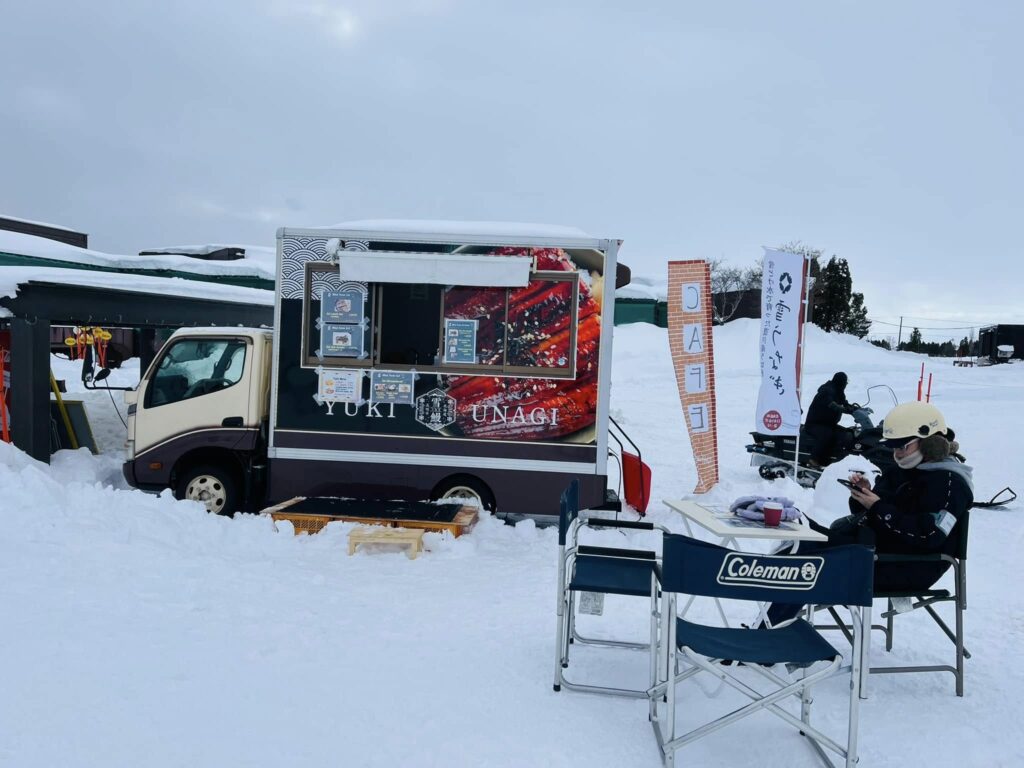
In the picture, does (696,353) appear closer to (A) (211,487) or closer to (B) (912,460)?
(B) (912,460)

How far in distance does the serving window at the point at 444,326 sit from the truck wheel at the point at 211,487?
1468 millimetres

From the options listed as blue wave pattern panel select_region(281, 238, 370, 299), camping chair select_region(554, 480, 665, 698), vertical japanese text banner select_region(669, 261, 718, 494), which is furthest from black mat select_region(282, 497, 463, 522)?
vertical japanese text banner select_region(669, 261, 718, 494)

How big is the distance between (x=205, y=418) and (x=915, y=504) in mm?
5888

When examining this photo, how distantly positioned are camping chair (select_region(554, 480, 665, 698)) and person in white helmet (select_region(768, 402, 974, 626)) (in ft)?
2.54

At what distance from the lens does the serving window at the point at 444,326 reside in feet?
21.0

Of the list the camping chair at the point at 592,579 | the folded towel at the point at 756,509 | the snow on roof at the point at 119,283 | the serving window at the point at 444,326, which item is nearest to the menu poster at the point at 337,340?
the serving window at the point at 444,326

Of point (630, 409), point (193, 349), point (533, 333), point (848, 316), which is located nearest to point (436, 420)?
point (533, 333)

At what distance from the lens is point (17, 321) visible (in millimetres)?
7590

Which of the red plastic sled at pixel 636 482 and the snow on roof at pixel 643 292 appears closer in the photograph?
the red plastic sled at pixel 636 482

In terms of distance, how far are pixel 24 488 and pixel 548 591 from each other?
160 inches

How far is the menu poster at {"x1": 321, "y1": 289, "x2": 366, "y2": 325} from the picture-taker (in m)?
6.50

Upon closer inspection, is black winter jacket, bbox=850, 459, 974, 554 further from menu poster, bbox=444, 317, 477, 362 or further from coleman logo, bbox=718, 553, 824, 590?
menu poster, bbox=444, 317, 477, 362

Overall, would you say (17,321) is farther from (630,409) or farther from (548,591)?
(630,409)

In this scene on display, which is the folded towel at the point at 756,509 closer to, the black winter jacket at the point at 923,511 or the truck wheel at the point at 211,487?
the black winter jacket at the point at 923,511
